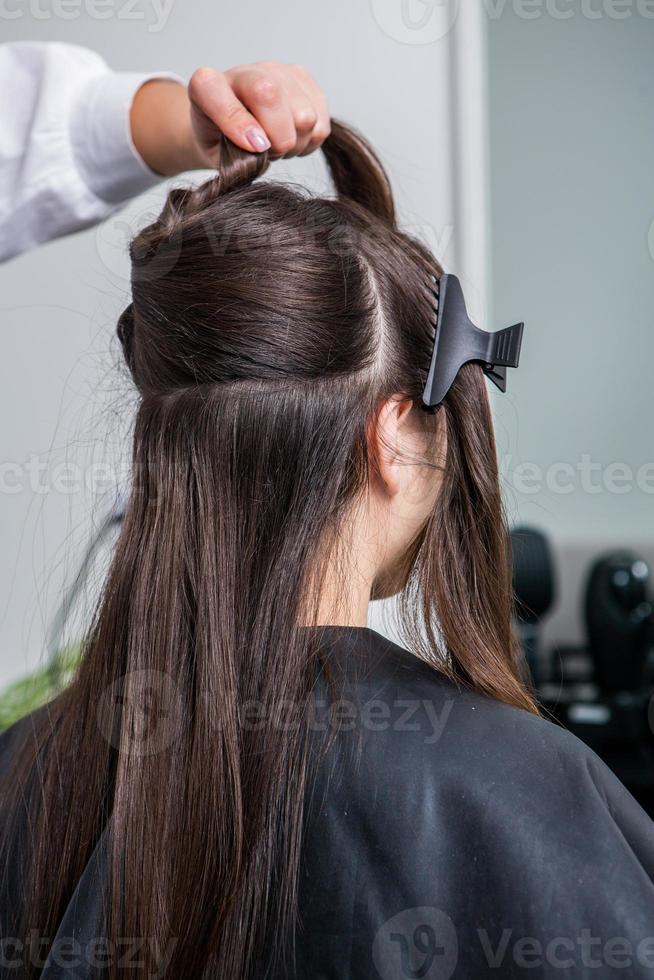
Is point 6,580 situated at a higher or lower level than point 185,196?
lower

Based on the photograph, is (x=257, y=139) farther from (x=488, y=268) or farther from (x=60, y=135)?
(x=488, y=268)

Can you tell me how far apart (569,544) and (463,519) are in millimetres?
2362

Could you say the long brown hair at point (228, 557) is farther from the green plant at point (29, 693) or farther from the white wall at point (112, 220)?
the white wall at point (112, 220)

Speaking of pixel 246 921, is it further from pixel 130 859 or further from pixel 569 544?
pixel 569 544

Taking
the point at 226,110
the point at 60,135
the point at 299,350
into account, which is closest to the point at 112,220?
the point at 60,135

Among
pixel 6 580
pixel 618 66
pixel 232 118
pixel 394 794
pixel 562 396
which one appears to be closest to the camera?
pixel 394 794

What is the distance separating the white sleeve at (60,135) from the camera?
1.00m

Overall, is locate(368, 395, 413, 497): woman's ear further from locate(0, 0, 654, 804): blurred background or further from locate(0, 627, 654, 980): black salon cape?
locate(0, 0, 654, 804): blurred background

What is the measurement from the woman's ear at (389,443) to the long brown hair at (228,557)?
2cm

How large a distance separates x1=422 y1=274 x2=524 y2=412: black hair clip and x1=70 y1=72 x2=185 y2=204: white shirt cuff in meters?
0.42

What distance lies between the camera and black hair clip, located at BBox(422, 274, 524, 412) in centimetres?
84

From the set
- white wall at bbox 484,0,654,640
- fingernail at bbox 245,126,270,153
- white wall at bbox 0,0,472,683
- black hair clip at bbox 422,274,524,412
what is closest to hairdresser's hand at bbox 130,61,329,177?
fingernail at bbox 245,126,270,153

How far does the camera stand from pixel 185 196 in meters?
0.89

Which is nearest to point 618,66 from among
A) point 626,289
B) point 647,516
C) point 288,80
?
point 626,289
